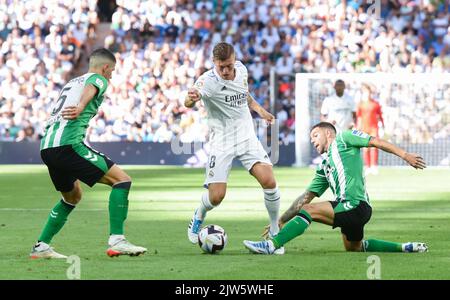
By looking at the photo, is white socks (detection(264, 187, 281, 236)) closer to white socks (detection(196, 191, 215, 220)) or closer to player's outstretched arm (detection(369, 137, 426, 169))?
white socks (detection(196, 191, 215, 220))

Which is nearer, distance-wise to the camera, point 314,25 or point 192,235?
point 192,235

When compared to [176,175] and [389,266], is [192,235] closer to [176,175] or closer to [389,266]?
[389,266]

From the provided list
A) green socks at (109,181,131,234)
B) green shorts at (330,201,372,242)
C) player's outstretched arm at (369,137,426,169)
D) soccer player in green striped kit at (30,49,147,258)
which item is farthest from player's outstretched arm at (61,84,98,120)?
player's outstretched arm at (369,137,426,169)

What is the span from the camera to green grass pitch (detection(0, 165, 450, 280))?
928 cm

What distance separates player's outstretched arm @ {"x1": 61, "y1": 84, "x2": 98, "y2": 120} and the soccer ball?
68.8 inches

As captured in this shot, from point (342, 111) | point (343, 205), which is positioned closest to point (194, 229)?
point (343, 205)

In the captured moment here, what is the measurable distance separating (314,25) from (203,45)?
311 cm

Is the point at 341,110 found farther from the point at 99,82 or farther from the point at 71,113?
the point at 71,113

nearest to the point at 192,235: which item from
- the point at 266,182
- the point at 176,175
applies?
the point at 266,182

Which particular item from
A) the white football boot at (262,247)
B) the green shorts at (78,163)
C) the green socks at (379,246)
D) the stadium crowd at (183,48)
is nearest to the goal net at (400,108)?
the stadium crowd at (183,48)

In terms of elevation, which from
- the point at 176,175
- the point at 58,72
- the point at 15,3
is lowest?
the point at 176,175

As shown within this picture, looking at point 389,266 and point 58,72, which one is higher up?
point 58,72

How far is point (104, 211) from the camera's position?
15.7m
